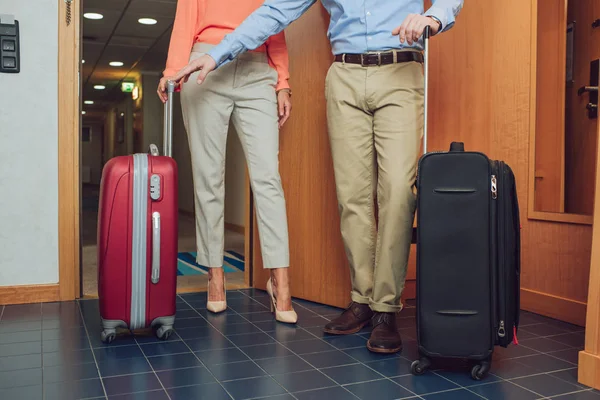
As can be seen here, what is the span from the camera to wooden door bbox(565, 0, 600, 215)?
7.89ft

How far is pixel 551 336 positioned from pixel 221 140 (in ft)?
4.47

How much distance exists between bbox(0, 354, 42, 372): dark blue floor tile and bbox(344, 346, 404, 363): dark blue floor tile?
0.89 meters

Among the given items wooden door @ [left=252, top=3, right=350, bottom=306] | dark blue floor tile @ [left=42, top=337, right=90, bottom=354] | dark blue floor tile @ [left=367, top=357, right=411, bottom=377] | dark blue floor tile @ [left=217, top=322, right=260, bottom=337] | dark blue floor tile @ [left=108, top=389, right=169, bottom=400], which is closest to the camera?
dark blue floor tile @ [left=108, top=389, right=169, bottom=400]

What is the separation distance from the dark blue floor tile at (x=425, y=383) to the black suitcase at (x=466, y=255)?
0.03m

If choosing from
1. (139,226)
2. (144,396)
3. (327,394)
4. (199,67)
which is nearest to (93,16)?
(199,67)

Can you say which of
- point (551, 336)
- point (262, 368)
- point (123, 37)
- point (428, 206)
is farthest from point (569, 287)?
point (123, 37)

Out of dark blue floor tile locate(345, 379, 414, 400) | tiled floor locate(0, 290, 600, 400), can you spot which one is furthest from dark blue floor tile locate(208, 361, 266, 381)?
dark blue floor tile locate(345, 379, 414, 400)

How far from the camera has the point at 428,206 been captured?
1.68m

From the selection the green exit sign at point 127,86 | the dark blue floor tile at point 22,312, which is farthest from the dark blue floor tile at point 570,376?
the green exit sign at point 127,86

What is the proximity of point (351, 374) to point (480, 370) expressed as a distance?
1.11 ft

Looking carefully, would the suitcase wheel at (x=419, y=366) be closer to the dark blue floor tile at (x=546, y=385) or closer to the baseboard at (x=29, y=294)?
the dark blue floor tile at (x=546, y=385)

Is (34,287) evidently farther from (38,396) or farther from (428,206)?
(428,206)

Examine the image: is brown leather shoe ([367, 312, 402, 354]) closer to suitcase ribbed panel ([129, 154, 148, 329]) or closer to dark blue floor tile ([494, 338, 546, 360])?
dark blue floor tile ([494, 338, 546, 360])

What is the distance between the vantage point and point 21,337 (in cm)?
207
